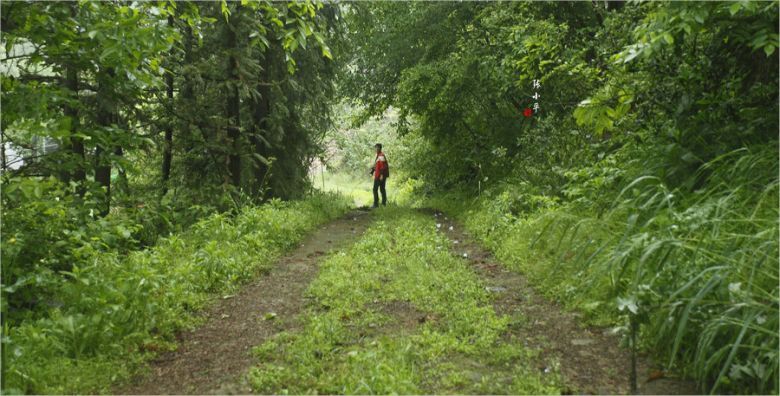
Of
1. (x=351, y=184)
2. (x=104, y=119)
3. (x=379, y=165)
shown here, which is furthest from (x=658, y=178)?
(x=351, y=184)

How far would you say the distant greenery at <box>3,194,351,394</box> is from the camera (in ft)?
12.7

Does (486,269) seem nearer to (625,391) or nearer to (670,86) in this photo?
(670,86)

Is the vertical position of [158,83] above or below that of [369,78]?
below

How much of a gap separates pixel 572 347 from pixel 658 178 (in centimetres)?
164

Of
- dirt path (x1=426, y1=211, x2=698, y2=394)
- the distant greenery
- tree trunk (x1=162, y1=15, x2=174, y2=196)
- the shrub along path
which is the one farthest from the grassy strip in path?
tree trunk (x1=162, y1=15, x2=174, y2=196)

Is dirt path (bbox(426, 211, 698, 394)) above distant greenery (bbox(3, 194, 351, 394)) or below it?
below

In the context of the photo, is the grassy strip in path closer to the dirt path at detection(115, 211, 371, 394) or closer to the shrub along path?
the shrub along path

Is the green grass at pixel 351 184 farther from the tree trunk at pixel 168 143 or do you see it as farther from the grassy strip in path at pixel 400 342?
the grassy strip in path at pixel 400 342

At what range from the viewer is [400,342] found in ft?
14.4

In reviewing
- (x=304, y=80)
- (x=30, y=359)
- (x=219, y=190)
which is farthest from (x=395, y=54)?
(x=30, y=359)

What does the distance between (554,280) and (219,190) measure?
7.83 metres

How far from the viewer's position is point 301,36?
172 inches

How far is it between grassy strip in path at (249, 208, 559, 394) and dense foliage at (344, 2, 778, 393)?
32.7 inches

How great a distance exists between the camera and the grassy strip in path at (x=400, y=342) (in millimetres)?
3676
